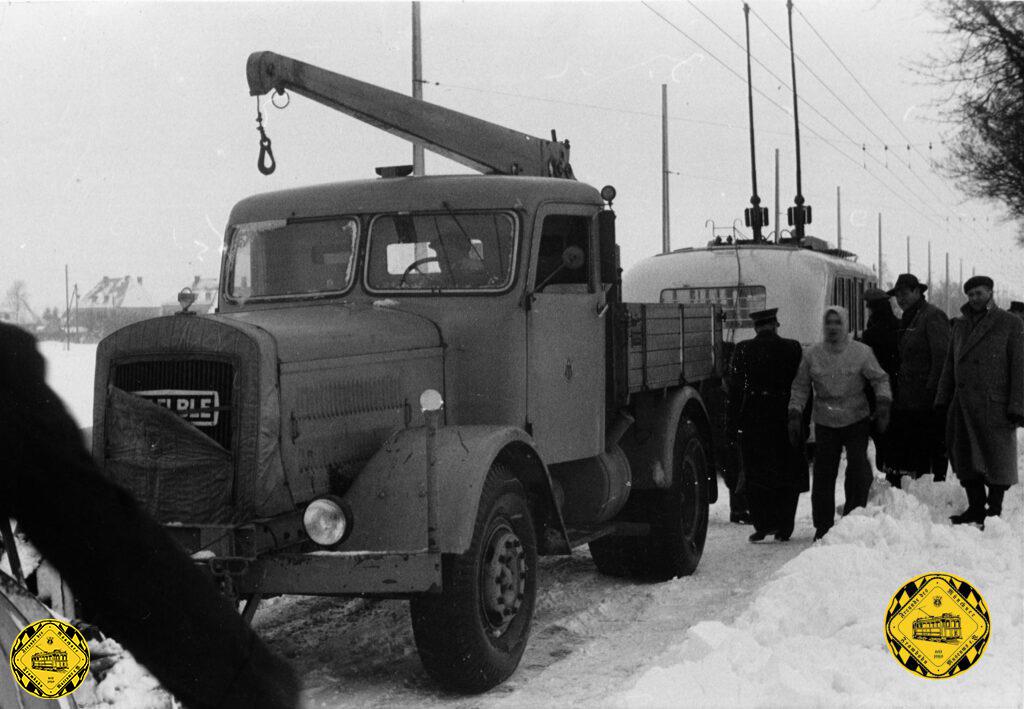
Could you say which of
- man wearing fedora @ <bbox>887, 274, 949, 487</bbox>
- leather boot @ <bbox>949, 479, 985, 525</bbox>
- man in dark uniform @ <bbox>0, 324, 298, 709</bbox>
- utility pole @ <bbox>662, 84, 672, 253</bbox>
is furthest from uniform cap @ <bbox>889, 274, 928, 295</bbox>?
utility pole @ <bbox>662, 84, 672, 253</bbox>

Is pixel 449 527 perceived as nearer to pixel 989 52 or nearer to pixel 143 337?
pixel 143 337

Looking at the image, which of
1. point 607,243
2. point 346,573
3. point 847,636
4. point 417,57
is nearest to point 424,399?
point 346,573

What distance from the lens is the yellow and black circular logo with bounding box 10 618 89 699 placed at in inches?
106

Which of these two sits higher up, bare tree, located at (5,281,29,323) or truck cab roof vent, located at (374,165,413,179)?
truck cab roof vent, located at (374,165,413,179)

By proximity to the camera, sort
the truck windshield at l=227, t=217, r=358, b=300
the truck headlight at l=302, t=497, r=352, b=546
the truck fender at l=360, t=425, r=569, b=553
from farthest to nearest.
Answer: the truck windshield at l=227, t=217, r=358, b=300 < the truck fender at l=360, t=425, r=569, b=553 < the truck headlight at l=302, t=497, r=352, b=546

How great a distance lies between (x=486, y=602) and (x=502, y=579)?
18 cm

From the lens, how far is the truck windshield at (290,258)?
629 centimetres

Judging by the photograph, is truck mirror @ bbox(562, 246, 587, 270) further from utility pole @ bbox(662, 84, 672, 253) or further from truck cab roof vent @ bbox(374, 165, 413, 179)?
utility pole @ bbox(662, 84, 672, 253)

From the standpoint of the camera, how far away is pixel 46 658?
2.75 meters

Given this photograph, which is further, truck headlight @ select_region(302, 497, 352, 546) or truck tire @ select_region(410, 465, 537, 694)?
truck tire @ select_region(410, 465, 537, 694)

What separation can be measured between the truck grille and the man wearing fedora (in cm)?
608

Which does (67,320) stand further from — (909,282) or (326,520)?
(909,282)

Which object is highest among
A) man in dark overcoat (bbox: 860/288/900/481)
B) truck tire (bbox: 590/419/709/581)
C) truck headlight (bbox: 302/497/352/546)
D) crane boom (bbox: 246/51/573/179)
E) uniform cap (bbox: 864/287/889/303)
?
crane boom (bbox: 246/51/573/179)

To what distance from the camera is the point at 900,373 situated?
958 centimetres
